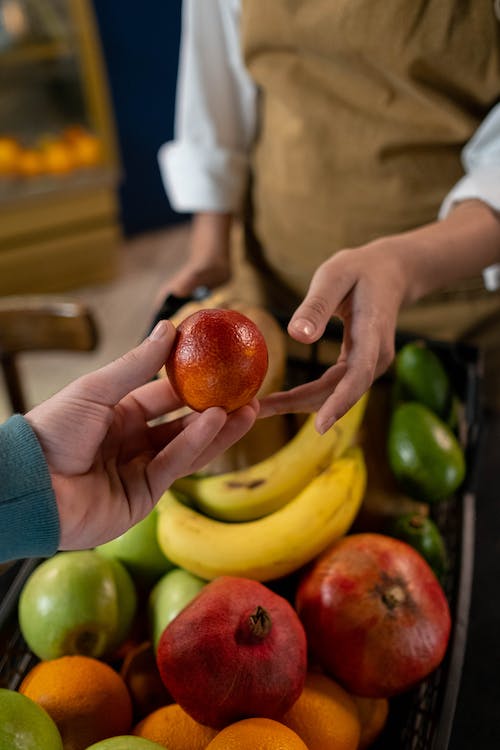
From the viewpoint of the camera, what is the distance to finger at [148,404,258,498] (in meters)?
0.65

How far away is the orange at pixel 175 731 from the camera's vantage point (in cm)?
62

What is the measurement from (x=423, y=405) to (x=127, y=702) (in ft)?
1.71

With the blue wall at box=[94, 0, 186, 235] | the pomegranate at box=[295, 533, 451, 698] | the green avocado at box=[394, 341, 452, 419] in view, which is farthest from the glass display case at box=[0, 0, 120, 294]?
the pomegranate at box=[295, 533, 451, 698]

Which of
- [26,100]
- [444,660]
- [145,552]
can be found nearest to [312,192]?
[145,552]

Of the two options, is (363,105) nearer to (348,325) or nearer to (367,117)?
(367,117)

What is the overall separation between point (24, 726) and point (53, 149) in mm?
2848

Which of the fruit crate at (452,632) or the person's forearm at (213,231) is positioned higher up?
the person's forearm at (213,231)

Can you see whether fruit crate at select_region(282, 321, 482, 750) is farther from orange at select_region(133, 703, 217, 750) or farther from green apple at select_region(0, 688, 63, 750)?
green apple at select_region(0, 688, 63, 750)

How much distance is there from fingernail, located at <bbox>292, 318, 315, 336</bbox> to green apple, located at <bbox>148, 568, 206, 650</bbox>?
31 centimetres

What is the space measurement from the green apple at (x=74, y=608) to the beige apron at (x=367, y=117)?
2.42 ft

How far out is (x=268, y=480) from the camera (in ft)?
2.64

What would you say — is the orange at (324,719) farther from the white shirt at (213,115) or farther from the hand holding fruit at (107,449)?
the white shirt at (213,115)

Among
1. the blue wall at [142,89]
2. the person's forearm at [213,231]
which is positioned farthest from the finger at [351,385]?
the blue wall at [142,89]

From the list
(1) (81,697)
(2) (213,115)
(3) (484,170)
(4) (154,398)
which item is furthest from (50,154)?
(1) (81,697)
